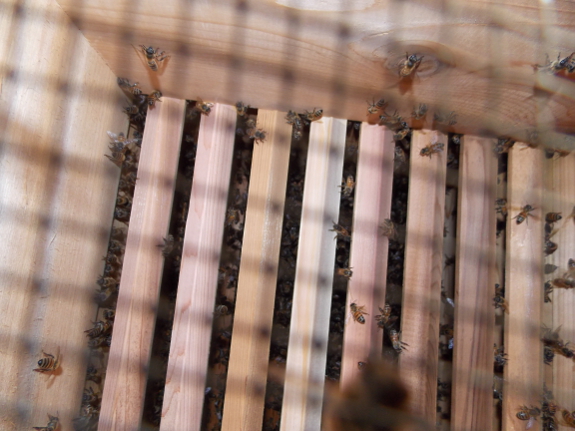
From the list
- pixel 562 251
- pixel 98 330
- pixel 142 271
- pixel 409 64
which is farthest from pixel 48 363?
pixel 562 251

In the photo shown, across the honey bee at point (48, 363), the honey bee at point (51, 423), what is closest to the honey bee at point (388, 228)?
the honey bee at point (48, 363)

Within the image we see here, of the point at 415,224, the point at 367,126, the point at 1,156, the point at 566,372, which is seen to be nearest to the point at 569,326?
the point at 566,372

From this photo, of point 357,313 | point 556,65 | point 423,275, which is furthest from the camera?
point 423,275

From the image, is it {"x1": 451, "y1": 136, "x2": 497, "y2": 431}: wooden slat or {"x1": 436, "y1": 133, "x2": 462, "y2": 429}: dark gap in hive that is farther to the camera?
{"x1": 436, "y1": 133, "x2": 462, "y2": 429}: dark gap in hive

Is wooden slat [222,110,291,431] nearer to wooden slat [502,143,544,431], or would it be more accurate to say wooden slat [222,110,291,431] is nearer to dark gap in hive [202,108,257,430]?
dark gap in hive [202,108,257,430]

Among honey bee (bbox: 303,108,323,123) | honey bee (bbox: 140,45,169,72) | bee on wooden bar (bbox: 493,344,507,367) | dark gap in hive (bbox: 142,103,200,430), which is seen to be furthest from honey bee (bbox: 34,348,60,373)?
bee on wooden bar (bbox: 493,344,507,367)

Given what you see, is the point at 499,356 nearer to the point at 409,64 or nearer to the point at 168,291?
the point at 409,64
